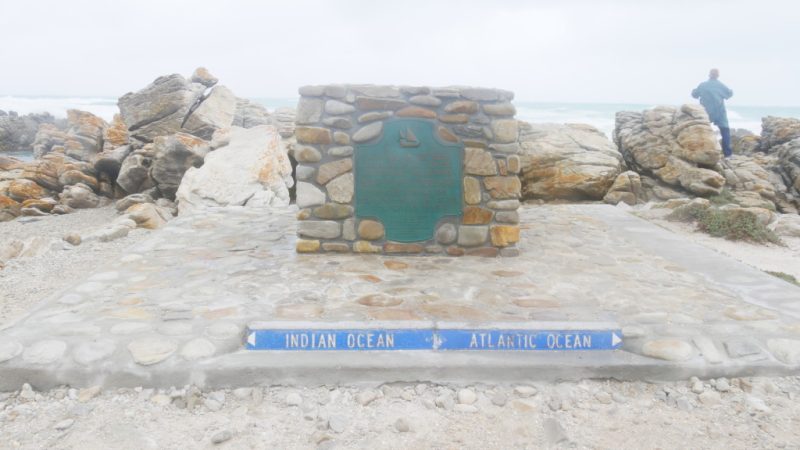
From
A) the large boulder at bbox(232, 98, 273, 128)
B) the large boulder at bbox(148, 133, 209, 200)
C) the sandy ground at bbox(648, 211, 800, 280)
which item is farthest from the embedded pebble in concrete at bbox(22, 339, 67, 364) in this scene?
the large boulder at bbox(232, 98, 273, 128)

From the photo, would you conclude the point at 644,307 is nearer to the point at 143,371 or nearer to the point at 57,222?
the point at 143,371

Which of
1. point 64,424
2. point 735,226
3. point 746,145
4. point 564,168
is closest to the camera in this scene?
point 64,424

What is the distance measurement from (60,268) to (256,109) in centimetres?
2170

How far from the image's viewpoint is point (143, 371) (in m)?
3.39

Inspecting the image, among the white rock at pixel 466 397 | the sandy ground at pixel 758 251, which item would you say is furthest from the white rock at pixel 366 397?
the sandy ground at pixel 758 251

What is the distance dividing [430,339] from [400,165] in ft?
7.21

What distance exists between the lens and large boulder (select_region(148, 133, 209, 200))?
38.9 ft

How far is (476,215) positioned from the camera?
557 cm

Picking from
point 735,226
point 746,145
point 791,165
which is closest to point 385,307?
point 735,226

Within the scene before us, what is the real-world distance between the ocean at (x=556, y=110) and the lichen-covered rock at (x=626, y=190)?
104 feet

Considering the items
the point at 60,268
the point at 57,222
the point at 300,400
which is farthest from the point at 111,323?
the point at 57,222

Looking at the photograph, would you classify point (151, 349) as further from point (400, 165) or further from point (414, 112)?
point (414, 112)

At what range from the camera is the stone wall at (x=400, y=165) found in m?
5.34

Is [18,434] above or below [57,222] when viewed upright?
above
